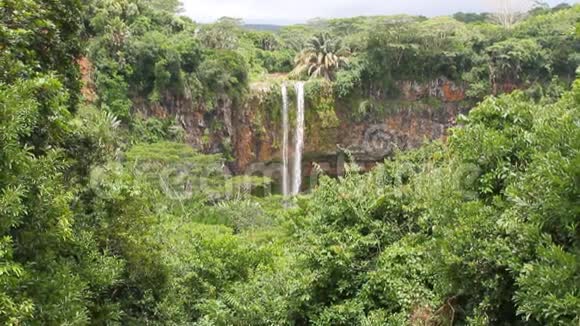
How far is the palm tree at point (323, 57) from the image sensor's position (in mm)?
24594

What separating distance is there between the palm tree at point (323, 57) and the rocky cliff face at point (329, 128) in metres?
1.67

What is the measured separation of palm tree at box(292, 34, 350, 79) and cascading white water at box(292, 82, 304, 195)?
1523 mm

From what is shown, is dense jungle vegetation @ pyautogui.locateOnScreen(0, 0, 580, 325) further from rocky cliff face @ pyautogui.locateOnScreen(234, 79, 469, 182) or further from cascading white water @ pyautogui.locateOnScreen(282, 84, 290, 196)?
rocky cliff face @ pyautogui.locateOnScreen(234, 79, 469, 182)

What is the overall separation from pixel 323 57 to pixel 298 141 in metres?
4.10

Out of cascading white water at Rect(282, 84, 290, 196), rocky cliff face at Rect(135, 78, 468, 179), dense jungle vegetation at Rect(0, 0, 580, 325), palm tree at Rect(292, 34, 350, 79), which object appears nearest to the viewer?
dense jungle vegetation at Rect(0, 0, 580, 325)

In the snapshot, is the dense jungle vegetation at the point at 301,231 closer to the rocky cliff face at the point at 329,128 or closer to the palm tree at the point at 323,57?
the rocky cliff face at the point at 329,128

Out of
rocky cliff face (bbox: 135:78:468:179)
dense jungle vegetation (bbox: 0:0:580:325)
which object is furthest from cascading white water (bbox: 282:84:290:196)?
dense jungle vegetation (bbox: 0:0:580:325)

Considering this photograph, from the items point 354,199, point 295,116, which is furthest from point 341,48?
point 354,199

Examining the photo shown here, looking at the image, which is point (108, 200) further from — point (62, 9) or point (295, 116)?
point (295, 116)

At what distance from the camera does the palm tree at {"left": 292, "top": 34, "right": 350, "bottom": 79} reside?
24.6 meters

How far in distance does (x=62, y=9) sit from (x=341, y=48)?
20324mm

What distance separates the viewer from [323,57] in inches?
977

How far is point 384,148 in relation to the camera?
25.2 m

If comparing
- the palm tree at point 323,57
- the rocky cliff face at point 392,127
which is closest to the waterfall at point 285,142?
the rocky cliff face at point 392,127
